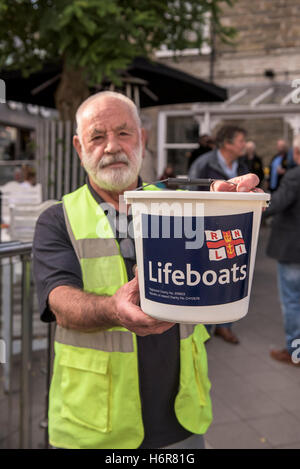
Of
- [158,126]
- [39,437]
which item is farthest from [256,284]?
[158,126]

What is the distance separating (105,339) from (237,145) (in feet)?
8.55

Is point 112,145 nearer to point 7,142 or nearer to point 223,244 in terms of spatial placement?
point 223,244

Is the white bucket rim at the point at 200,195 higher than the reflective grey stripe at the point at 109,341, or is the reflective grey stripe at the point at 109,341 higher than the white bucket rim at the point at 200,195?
the white bucket rim at the point at 200,195

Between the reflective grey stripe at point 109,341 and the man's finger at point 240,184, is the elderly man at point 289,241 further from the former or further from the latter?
the man's finger at point 240,184

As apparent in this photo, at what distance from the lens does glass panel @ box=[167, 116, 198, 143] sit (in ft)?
50.7

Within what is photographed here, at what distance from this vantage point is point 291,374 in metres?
4.15

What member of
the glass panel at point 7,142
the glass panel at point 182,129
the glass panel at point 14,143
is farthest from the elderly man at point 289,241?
the glass panel at point 7,142

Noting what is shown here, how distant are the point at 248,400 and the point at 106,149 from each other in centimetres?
293

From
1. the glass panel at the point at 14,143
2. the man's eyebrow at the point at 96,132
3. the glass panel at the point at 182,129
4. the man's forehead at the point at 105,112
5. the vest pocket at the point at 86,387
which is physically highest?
the glass panel at the point at 182,129

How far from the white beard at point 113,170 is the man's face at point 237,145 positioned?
2302 millimetres

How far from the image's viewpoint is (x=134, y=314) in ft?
2.96

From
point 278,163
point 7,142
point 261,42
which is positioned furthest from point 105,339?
point 261,42

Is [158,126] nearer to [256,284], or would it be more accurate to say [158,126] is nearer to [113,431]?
[256,284]

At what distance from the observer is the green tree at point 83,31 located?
4.68m
